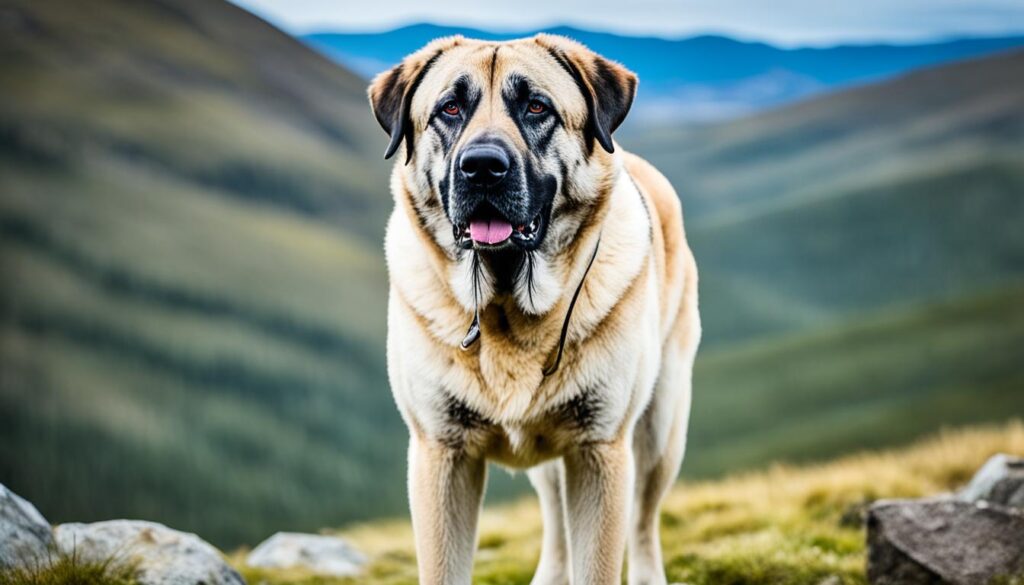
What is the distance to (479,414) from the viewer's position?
4312mm

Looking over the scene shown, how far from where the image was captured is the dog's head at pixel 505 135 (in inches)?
158

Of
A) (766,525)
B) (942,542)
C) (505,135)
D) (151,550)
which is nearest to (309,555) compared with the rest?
(151,550)

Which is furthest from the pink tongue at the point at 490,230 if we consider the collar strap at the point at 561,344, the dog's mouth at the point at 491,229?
the collar strap at the point at 561,344

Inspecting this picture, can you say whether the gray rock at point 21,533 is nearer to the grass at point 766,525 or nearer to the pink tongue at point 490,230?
the grass at point 766,525

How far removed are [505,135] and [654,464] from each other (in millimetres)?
2247

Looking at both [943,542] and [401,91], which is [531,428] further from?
[943,542]

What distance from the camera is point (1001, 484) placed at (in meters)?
6.30

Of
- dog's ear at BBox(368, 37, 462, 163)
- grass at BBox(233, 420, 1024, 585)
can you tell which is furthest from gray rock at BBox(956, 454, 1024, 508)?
dog's ear at BBox(368, 37, 462, 163)

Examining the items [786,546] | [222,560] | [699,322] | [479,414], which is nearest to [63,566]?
[222,560]

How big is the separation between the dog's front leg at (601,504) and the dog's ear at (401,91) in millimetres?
1450

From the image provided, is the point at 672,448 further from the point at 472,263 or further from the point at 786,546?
the point at 472,263

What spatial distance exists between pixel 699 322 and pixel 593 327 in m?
1.78

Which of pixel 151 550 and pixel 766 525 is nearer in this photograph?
pixel 151 550

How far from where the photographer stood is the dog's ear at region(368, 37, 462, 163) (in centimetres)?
445
